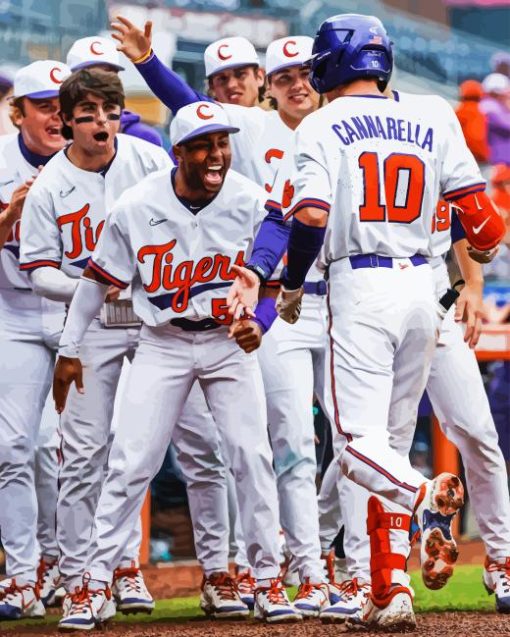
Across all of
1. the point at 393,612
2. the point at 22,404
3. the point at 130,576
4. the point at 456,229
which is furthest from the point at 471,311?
the point at 22,404

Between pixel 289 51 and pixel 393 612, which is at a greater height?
pixel 289 51

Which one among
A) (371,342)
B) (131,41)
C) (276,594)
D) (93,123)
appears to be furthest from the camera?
(131,41)

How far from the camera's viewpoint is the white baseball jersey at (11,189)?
614 cm

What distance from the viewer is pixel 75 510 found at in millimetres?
5766

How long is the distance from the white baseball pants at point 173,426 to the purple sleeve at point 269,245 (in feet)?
1.32

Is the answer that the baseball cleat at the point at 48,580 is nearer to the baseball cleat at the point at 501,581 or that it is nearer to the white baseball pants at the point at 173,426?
the white baseball pants at the point at 173,426

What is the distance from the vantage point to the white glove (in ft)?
15.9

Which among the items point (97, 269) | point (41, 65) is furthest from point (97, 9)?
point (97, 269)

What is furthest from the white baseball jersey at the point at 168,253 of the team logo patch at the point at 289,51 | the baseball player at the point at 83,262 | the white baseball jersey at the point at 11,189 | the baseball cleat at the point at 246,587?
the baseball cleat at the point at 246,587

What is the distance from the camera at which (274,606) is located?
5375 millimetres

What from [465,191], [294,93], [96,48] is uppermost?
[96,48]

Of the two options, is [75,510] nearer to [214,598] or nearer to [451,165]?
[214,598]

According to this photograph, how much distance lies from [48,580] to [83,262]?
137 centimetres

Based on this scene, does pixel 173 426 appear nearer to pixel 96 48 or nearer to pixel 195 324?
pixel 195 324
